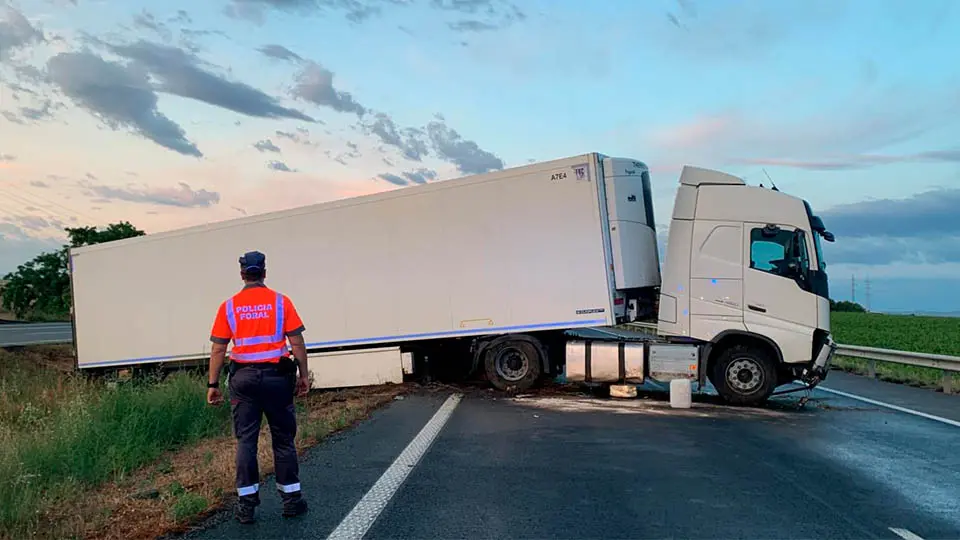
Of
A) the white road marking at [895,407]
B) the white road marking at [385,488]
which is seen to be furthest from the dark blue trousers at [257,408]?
the white road marking at [895,407]

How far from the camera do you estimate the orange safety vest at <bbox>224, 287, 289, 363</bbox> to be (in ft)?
17.6

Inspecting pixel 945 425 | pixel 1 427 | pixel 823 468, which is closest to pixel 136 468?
pixel 1 427

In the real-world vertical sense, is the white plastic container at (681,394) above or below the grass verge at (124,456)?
below

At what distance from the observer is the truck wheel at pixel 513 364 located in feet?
41.7

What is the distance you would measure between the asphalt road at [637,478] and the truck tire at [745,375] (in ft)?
3.25

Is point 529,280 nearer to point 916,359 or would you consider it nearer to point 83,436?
point 83,436

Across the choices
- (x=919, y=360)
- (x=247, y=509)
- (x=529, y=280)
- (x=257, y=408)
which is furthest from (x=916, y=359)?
(x=247, y=509)

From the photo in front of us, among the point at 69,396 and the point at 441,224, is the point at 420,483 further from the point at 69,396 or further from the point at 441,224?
the point at 69,396

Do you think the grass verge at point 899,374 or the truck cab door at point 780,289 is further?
the grass verge at point 899,374

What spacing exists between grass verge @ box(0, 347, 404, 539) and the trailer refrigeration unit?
1.57m

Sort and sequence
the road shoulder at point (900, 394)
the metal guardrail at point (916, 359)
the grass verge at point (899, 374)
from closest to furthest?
the road shoulder at point (900, 394) < the metal guardrail at point (916, 359) < the grass verge at point (899, 374)

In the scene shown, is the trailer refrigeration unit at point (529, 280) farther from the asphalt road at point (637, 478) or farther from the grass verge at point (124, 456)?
the asphalt road at point (637, 478)

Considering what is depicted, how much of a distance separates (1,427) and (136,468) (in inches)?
142

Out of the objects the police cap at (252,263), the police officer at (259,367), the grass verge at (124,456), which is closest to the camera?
the grass verge at (124,456)
